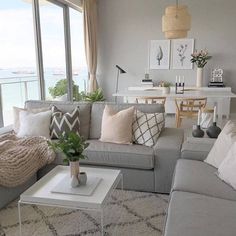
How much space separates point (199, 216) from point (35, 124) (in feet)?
7.10

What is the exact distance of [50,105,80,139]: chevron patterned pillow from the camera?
3.05 metres

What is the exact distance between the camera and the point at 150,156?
256cm

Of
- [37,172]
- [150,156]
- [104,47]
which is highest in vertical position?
[104,47]

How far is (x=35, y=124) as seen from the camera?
3.07 m

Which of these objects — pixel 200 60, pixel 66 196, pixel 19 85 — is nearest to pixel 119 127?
pixel 66 196

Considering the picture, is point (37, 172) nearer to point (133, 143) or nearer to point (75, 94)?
point (133, 143)

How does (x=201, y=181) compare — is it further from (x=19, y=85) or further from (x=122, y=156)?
(x=19, y=85)

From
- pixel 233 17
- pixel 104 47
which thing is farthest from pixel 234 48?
pixel 104 47

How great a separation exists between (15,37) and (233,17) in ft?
15.9

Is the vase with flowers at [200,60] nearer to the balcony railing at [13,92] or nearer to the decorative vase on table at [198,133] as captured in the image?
the balcony railing at [13,92]

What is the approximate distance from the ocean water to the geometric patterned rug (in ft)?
7.36

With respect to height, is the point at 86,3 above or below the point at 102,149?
above

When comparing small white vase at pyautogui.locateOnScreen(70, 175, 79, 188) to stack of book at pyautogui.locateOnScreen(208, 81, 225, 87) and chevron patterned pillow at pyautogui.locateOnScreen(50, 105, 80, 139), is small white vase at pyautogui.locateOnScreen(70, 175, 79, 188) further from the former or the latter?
stack of book at pyautogui.locateOnScreen(208, 81, 225, 87)

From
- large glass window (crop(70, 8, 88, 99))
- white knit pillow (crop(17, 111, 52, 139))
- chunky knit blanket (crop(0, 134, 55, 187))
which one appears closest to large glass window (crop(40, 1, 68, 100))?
large glass window (crop(70, 8, 88, 99))
